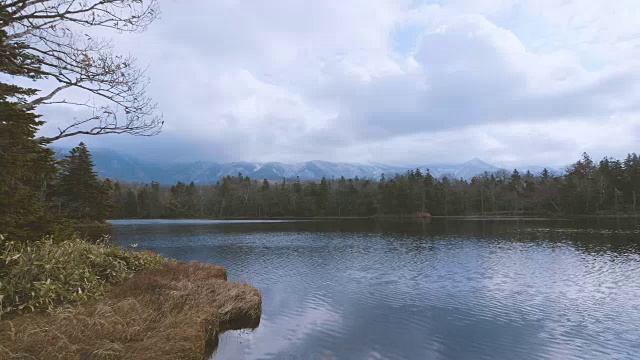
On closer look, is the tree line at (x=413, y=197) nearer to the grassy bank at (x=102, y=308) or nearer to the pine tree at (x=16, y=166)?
the grassy bank at (x=102, y=308)

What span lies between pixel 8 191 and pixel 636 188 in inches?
4906

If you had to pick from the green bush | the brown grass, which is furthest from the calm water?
the green bush

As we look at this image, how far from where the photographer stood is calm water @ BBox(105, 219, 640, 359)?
519 inches

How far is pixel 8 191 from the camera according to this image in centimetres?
1263

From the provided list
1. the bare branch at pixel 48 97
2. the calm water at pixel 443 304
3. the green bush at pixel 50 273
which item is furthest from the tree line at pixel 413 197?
the bare branch at pixel 48 97

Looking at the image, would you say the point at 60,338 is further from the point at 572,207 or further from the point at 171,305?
the point at 572,207

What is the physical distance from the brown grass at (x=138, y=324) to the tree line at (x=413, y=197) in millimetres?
101058

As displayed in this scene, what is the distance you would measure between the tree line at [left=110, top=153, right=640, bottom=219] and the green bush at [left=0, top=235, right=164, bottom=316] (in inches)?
4044

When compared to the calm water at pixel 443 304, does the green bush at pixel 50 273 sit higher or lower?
higher

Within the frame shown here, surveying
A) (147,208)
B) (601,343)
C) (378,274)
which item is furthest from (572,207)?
(147,208)

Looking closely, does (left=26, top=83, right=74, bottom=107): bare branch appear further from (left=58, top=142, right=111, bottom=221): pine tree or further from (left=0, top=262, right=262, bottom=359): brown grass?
(left=58, top=142, right=111, bottom=221): pine tree

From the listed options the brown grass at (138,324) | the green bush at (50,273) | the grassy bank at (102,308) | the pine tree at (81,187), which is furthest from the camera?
the pine tree at (81,187)

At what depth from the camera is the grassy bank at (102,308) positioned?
27.7ft

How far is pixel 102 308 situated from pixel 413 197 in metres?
108
